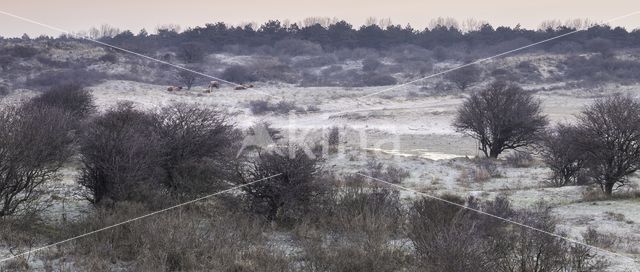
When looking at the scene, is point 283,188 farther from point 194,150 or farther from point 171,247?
point 171,247

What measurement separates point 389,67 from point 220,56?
2090 centimetres

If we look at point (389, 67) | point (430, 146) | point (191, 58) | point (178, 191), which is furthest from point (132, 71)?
point (178, 191)

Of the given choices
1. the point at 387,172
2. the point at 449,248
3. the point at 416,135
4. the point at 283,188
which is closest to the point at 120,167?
the point at 283,188

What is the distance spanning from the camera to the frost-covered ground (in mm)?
13812

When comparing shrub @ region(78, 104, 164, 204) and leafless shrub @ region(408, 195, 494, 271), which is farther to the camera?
shrub @ region(78, 104, 164, 204)

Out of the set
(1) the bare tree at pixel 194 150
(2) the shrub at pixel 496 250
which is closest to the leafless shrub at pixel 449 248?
(2) the shrub at pixel 496 250

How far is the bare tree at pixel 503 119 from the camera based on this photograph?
2498 cm

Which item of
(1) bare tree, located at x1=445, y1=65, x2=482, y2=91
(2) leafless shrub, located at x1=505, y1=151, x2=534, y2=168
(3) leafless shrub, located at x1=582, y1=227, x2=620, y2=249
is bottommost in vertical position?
(2) leafless shrub, located at x1=505, y1=151, x2=534, y2=168

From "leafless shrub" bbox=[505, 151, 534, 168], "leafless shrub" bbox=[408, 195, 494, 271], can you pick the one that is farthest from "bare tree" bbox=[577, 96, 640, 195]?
"leafless shrub" bbox=[408, 195, 494, 271]

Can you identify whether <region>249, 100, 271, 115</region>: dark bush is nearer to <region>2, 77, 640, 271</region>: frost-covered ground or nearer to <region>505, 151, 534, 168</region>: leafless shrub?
<region>2, 77, 640, 271</region>: frost-covered ground

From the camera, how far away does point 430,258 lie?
769 centimetres

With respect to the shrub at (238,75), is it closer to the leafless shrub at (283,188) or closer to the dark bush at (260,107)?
the dark bush at (260,107)

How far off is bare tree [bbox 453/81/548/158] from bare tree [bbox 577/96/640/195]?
27.6 ft

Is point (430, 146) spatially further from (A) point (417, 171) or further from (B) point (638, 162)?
(B) point (638, 162)
